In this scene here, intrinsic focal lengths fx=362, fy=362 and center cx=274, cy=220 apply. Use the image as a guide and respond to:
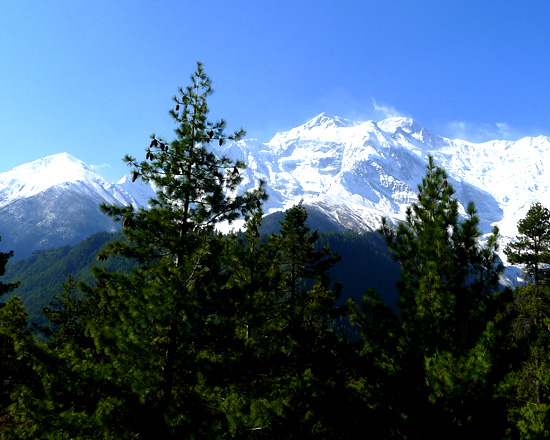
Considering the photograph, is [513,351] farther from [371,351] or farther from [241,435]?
[241,435]

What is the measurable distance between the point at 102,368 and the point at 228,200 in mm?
5988

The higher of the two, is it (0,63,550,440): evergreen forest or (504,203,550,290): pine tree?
(504,203,550,290): pine tree

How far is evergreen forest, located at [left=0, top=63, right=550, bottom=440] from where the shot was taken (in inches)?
289

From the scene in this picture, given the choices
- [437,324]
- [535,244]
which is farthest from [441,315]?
[535,244]

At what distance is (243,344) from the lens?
10.0 metres

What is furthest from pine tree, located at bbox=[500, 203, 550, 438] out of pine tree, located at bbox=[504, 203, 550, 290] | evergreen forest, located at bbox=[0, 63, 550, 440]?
evergreen forest, located at bbox=[0, 63, 550, 440]

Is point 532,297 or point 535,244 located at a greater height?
point 535,244

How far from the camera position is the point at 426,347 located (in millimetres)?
8492

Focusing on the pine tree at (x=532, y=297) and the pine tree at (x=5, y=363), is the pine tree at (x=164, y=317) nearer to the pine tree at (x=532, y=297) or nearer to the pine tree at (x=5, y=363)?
the pine tree at (x=5, y=363)

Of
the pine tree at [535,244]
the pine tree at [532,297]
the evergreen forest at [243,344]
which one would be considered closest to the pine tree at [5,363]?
the evergreen forest at [243,344]

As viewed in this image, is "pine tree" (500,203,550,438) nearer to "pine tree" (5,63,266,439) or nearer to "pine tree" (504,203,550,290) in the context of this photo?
"pine tree" (504,203,550,290)

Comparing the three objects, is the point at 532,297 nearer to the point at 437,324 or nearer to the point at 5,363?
the point at 437,324

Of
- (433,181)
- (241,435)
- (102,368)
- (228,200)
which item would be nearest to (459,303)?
(433,181)

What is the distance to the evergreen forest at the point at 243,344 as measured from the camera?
7.33 meters
